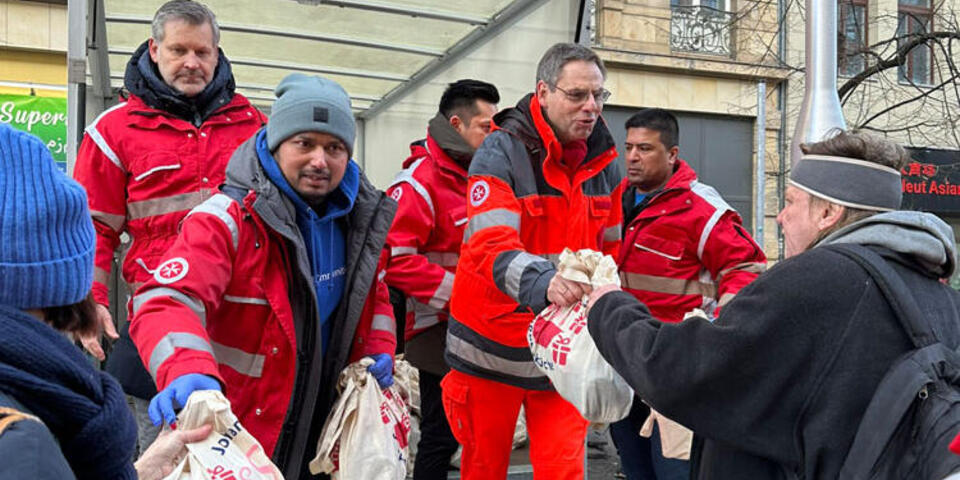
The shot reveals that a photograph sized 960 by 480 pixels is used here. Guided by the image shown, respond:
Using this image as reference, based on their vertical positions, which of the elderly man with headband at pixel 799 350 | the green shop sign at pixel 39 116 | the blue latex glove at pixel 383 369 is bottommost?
the blue latex glove at pixel 383 369

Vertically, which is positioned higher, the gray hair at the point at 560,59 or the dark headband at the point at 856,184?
the gray hair at the point at 560,59

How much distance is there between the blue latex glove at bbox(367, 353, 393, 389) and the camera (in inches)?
121

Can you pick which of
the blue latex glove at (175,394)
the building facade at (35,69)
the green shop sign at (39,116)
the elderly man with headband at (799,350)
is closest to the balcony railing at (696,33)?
the building facade at (35,69)

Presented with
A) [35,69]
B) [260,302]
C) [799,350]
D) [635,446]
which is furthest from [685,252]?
[35,69]

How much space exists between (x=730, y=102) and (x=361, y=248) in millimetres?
15752

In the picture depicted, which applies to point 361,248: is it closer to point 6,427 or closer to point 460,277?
point 460,277

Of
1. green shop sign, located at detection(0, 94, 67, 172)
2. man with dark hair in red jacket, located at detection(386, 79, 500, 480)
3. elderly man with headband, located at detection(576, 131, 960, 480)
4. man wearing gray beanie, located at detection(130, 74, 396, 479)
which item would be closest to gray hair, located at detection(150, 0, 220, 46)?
man wearing gray beanie, located at detection(130, 74, 396, 479)

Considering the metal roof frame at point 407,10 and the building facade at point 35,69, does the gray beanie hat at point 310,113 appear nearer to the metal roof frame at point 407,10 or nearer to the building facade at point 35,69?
Answer: the metal roof frame at point 407,10

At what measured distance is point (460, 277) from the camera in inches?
163

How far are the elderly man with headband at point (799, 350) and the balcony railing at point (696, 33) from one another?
1588cm

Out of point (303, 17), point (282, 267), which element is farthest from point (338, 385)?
point (303, 17)

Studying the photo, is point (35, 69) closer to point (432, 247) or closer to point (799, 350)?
point (432, 247)

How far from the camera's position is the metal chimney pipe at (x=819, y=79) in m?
4.71

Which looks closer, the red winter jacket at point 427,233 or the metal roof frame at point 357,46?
the red winter jacket at point 427,233
